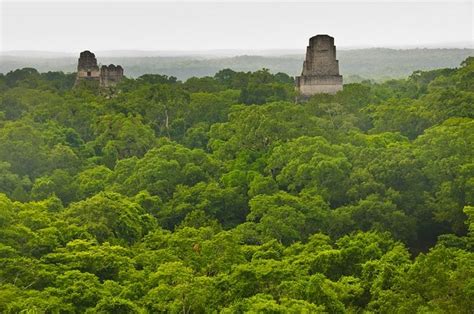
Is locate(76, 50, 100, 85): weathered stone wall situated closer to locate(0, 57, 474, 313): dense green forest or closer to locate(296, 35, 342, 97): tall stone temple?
locate(0, 57, 474, 313): dense green forest

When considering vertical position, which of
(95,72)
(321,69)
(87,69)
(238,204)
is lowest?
(238,204)

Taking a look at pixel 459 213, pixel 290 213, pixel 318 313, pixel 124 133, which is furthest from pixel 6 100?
pixel 318 313

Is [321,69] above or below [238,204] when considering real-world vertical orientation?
above

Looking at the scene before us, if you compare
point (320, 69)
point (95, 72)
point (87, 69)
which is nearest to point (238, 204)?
point (320, 69)

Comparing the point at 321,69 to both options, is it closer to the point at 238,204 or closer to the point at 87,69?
the point at 238,204

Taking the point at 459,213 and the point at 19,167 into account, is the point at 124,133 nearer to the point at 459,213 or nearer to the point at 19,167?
the point at 19,167

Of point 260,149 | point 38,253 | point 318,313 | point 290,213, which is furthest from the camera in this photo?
point 260,149
